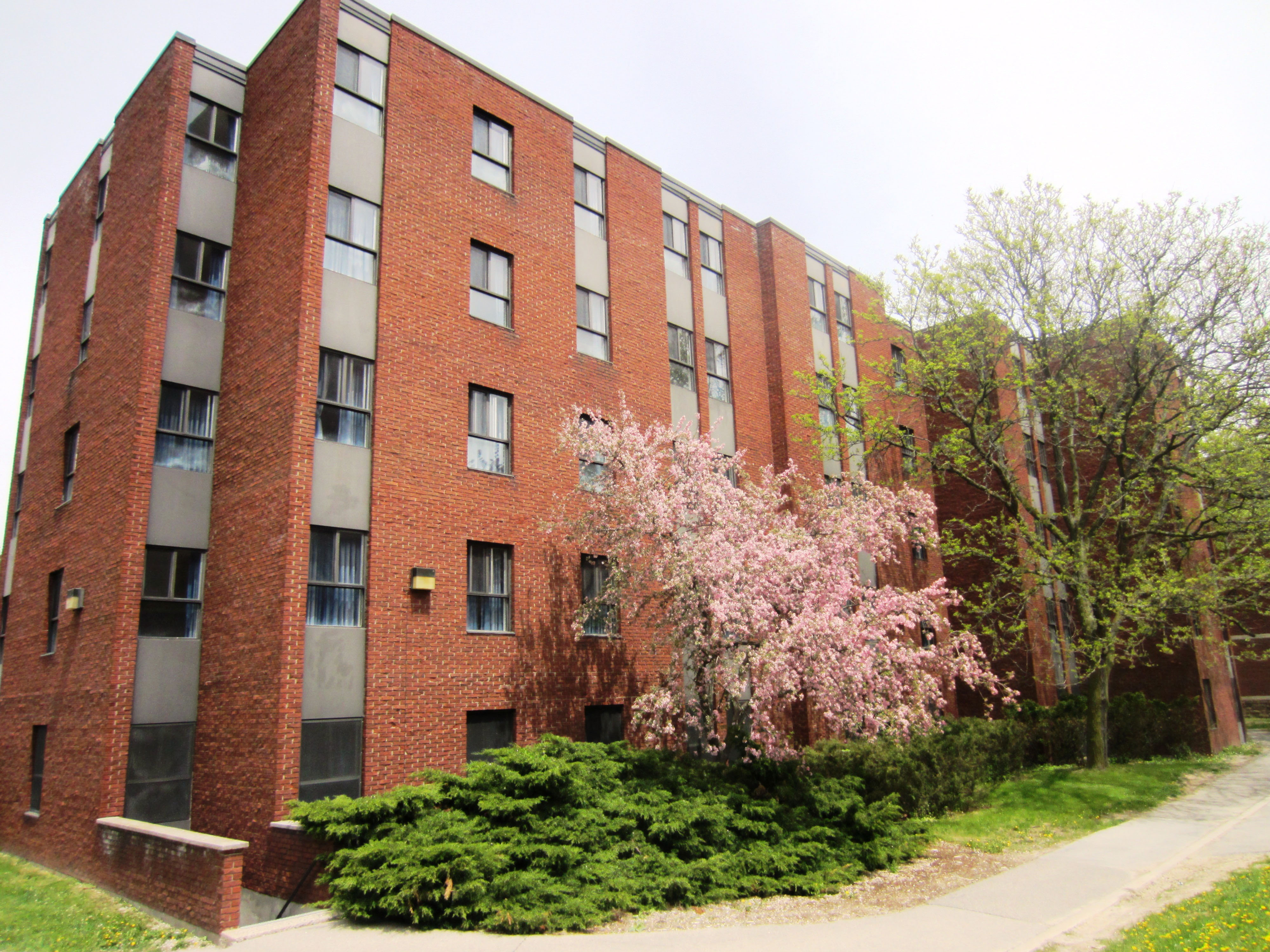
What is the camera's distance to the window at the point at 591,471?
15.6m

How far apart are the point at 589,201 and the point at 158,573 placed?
39.2 ft

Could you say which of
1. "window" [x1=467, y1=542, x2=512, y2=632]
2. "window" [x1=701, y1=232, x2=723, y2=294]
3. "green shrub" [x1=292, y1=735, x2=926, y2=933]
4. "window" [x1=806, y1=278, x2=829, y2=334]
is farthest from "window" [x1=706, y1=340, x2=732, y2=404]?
"green shrub" [x1=292, y1=735, x2=926, y2=933]

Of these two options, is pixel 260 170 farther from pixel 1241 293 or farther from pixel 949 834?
pixel 1241 293

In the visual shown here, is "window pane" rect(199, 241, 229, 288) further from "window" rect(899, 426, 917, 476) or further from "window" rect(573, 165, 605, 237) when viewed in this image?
"window" rect(899, 426, 917, 476)

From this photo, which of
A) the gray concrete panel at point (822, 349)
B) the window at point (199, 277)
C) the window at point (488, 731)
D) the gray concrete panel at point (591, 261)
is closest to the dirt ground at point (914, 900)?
the window at point (488, 731)

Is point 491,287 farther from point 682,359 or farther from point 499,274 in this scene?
point 682,359

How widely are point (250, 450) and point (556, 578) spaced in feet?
19.3

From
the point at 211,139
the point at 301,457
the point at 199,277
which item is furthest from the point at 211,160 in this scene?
the point at 301,457

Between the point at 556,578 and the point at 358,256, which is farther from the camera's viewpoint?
the point at 556,578

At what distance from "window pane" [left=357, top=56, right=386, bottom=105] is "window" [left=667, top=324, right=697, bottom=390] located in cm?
818

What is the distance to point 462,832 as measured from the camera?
977 cm

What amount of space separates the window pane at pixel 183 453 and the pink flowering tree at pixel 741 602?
6556 millimetres

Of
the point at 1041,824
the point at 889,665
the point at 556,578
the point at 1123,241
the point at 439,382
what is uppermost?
the point at 1123,241

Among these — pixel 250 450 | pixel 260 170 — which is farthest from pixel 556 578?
pixel 260 170
